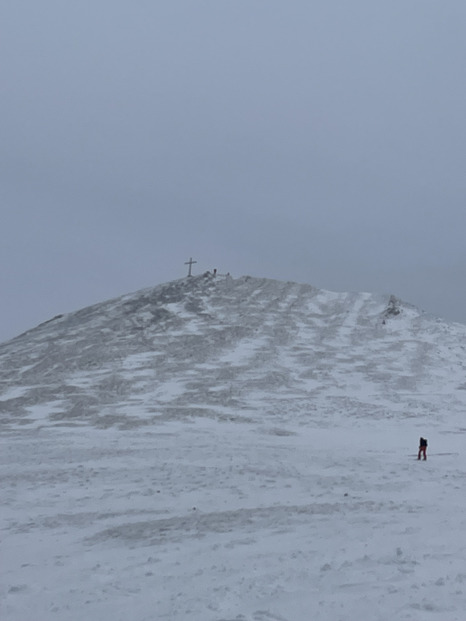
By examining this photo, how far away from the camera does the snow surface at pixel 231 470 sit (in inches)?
423

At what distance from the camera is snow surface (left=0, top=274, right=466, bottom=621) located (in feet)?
35.2

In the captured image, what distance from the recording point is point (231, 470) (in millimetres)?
20984

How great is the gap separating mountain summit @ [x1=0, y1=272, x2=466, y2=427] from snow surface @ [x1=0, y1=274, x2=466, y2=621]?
23cm

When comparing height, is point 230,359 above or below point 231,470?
above

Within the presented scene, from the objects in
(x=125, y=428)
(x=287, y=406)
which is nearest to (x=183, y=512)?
(x=125, y=428)

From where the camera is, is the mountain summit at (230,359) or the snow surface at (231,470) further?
the mountain summit at (230,359)

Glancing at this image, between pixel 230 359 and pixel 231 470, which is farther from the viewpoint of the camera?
pixel 230 359

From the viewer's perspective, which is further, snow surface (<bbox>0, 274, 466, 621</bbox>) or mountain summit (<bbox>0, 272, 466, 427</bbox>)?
mountain summit (<bbox>0, 272, 466, 427</bbox>)

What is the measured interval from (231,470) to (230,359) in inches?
940

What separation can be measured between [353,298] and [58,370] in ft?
119

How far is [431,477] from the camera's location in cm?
2059

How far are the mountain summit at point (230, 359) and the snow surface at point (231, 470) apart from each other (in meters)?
0.23

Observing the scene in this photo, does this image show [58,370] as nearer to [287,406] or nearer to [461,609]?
[287,406]

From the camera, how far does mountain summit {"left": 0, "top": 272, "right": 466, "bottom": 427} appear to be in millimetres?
34906
